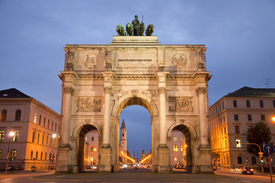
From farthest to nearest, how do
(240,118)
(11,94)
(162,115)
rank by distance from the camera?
1. (240,118)
2. (11,94)
3. (162,115)

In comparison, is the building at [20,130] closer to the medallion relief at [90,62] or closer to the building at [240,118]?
the medallion relief at [90,62]

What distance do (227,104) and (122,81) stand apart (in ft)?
90.0

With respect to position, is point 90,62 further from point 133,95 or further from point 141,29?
point 141,29

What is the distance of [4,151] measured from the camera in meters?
40.3

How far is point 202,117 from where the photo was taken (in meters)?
29.3

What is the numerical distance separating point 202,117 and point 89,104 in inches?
491

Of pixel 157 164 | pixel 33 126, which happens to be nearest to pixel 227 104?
Answer: pixel 157 164

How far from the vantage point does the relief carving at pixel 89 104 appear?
3075cm

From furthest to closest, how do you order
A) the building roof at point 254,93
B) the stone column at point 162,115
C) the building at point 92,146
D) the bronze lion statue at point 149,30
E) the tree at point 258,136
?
1. the building at point 92,146
2. the building roof at point 254,93
3. the tree at point 258,136
4. the bronze lion statue at point 149,30
5. the stone column at point 162,115

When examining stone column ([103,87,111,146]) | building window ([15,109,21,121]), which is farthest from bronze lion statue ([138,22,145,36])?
building window ([15,109,21,121])

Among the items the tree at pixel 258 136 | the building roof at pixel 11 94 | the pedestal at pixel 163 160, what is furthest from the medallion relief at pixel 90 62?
the tree at pixel 258 136

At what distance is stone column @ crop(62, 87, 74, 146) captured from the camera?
29219mm

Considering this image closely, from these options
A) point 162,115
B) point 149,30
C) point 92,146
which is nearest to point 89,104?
point 162,115

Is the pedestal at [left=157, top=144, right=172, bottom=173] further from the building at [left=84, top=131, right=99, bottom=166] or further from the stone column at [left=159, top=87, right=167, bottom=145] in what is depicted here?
the building at [left=84, top=131, right=99, bottom=166]
